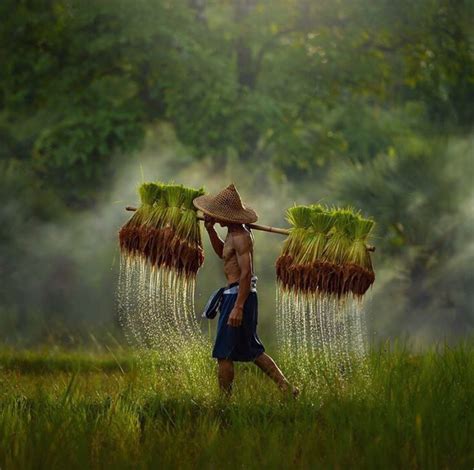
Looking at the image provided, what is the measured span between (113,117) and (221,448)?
32.0 feet

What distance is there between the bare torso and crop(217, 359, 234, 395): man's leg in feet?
1.59

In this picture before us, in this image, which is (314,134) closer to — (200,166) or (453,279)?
(200,166)

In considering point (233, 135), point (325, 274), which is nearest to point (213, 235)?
point (325, 274)

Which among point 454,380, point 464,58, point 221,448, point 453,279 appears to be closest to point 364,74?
point 464,58

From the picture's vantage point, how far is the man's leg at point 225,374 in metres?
6.20

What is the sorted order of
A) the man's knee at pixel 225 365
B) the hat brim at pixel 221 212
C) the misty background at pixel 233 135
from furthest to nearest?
the misty background at pixel 233 135 < the man's knee at pixel 225 365 < the hat brim at pixel 221 212

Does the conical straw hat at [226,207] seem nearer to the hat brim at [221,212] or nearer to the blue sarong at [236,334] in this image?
the hat brim at [221,212]

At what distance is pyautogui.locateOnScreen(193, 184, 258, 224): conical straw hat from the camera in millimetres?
6078

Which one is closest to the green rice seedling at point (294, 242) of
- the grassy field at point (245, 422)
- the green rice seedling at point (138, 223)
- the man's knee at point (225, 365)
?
the man's knee at point (225, 365)

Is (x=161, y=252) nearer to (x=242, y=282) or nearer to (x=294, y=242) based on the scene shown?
(x=242, y=282)

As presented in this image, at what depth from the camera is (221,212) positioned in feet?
20.0

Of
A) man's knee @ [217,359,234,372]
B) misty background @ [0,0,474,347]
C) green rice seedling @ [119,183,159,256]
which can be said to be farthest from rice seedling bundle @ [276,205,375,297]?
misty background @ [0,0,474,347]

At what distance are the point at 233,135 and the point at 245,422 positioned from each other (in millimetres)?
9591

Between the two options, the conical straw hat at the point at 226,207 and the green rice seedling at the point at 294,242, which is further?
the green rice seedling at the point at 294,242
